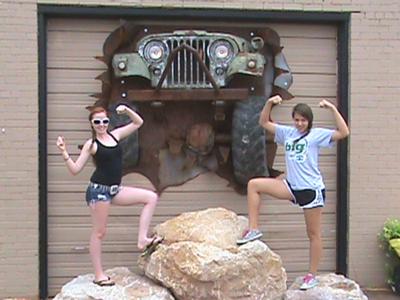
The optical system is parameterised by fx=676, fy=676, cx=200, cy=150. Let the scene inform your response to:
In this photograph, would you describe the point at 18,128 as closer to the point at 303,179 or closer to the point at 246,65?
the point at 246,65

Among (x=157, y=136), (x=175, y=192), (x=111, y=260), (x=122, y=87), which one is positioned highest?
(x=122, y=87)

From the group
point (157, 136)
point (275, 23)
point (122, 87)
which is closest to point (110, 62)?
point (122, 87)

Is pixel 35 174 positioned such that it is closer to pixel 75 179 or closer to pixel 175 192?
pixel 75 179

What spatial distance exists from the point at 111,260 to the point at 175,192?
2.67ft

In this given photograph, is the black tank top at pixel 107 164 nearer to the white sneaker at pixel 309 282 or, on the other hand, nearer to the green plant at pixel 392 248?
the white sneaker at pixel 309 282

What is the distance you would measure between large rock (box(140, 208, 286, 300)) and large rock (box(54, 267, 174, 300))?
0.07 meters

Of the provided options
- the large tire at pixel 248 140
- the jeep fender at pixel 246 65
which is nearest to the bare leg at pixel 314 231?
the large tire at pixel 248 140

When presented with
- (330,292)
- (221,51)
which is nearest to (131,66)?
(221,51)

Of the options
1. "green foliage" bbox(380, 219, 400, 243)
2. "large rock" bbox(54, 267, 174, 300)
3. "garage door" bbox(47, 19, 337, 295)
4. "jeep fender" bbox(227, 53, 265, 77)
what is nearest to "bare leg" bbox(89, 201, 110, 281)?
"large rock" bbox(54, 267, 174, 300)

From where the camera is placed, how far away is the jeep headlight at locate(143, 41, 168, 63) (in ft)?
18.4

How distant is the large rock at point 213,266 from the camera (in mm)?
4500

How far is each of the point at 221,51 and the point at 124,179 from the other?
139cm

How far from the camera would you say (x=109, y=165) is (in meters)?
4.71

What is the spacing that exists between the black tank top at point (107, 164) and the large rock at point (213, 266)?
0.58 meters
